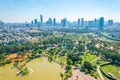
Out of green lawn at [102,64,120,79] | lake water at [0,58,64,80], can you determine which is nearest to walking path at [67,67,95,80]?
lake water at [0,58,64,80]

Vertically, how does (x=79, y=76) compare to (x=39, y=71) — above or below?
above

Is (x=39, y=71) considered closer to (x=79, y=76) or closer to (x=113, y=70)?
(x=79, y=76)

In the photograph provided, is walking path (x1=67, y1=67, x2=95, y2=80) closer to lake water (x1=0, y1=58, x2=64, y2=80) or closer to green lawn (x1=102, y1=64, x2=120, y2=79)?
lake water (x1=0, y1=58, x2=64, y2=80)

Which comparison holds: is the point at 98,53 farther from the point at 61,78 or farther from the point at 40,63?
the point at 61,78

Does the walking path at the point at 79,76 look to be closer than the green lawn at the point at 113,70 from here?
Yes

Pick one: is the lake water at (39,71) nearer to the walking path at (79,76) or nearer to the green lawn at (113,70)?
the walking path at (79,76)

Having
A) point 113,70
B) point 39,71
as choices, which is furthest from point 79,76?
point 39,71

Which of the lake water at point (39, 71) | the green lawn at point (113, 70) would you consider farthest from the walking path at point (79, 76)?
the green lawn at point (113, 70)

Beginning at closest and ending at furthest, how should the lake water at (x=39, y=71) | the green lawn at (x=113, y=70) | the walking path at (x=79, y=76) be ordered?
the walking path at (x=79, y=76), the lake water at (x=39, y=71), the green lawn at (x=113, y=70)

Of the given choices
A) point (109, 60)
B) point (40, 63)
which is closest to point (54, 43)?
point (40, 63)
